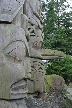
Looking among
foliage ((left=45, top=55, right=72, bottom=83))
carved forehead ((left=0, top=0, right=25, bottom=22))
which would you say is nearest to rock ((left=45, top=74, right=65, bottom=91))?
foliage ((left=45, top=55, right=72, bottom=83))

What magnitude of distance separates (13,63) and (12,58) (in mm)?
55

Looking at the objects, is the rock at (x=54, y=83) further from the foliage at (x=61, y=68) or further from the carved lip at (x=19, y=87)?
the carved lip at (x=19, y=87)

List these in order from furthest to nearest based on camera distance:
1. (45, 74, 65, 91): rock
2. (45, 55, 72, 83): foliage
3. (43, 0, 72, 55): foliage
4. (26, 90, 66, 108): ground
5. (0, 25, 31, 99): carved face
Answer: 1. (43, 0, 72, 55): foliage
2. (45, 55, 72, 83): foliage
3. (45, 74, 65, 91): rock
4. (26, 90, 66, 108): ground
5. (0, 25, 31, 99): carved face

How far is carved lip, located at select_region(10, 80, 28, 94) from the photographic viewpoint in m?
Result: 2.34

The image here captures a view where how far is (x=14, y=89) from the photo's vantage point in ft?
7.72

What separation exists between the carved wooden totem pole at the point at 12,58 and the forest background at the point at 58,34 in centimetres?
853

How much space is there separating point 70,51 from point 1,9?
13.2 metres

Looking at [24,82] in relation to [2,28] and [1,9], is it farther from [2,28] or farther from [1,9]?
[1,9]

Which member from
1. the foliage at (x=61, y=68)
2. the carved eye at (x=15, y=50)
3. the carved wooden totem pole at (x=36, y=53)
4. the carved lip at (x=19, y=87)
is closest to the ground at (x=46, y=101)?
the carved wooden totem pole at (x=36, y=53)

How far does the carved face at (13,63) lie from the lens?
2.30 m

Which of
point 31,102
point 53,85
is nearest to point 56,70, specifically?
point 53,85

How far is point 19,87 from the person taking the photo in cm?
239

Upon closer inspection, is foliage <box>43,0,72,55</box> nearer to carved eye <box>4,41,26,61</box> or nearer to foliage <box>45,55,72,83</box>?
foliage <box>45,55,72,83</box>

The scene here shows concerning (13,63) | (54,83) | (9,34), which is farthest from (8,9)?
(54,83)
